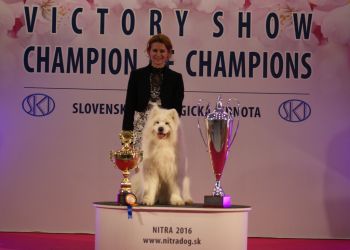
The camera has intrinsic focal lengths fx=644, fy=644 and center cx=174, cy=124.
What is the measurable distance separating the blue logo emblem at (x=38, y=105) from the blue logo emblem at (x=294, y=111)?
7.69 ft

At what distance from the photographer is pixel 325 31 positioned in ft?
21.7

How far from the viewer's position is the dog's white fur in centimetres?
434

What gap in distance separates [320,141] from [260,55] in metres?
1.07

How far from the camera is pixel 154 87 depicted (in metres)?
5.01

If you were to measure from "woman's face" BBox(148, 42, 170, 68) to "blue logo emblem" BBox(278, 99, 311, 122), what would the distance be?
200cm

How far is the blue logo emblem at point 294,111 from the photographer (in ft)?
21.5

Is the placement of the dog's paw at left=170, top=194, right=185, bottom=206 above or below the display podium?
above

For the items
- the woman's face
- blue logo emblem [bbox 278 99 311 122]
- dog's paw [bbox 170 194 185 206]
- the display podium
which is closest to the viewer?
the display podium

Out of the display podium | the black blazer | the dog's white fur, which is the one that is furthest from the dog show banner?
the display podium

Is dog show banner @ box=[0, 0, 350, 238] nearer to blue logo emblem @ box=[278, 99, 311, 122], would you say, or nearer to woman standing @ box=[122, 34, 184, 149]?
blue logo emblem @ box=[278, 99, 311, 122]

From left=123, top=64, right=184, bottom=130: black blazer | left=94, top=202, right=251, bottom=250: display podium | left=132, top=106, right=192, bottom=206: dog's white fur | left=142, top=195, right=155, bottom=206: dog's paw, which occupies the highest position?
left=123, top=64, right=184, bottom=130: black blazer

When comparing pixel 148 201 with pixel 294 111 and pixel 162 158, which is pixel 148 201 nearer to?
pixel 162 158

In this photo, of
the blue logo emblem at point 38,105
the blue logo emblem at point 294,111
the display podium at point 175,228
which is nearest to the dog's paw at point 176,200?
the display podium at point 175,228

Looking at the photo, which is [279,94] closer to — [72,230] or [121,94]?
[121,94]
